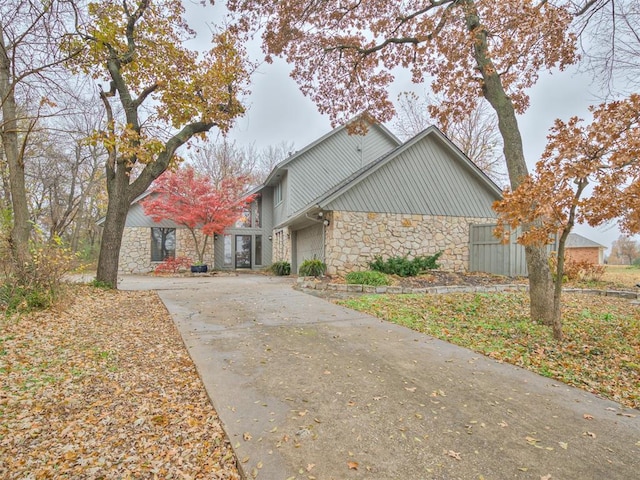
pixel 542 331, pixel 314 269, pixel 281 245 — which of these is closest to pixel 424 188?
pixel 314 269

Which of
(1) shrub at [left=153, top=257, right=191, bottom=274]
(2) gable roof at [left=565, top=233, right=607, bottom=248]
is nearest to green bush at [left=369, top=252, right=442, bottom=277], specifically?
(1) shrub at [left=153, top=257, right=191, bottom=274]

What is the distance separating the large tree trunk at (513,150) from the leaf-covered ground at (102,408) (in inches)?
207

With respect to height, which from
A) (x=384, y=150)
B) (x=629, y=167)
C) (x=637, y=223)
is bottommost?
(x=637, y=223)

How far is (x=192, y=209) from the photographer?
15461mm

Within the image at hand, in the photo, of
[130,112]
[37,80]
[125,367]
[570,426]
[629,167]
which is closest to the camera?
[570,426]

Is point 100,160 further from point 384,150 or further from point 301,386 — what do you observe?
point 301,386

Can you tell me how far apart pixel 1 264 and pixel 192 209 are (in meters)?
10.3

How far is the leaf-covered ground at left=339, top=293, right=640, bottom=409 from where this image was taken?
137 inches

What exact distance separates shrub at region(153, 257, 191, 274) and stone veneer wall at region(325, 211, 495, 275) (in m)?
9.04

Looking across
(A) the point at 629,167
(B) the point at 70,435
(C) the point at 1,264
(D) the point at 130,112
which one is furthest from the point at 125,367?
(D) the point at 130,112

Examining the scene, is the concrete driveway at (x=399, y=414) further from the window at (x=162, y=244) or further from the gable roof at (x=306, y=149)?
the window at (x=162, y=244)

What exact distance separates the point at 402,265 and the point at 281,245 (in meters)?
7.85

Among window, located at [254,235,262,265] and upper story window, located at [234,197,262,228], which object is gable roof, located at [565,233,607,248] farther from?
upper story window, located at [234,197,262,228]

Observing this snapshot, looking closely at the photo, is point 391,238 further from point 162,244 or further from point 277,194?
point 162,244
